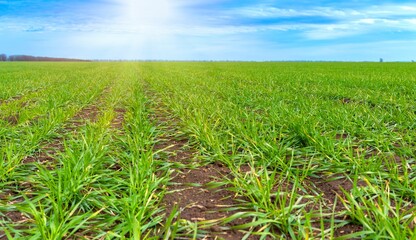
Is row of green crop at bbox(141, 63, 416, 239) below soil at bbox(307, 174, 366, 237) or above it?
above

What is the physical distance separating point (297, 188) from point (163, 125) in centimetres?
336

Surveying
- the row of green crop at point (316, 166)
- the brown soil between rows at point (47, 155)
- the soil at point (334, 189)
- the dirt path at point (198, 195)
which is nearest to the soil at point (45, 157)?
the brown soil between rows at point (47, 155)

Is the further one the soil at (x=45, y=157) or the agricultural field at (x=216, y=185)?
the soil at (x=45, y=157)

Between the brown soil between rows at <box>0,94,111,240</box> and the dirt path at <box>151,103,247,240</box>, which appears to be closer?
the dirt path at <box>151,103,247,240</box>

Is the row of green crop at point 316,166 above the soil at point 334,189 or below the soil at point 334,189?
above

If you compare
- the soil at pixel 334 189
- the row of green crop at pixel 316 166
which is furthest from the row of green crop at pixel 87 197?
the soil at pixel 334 189

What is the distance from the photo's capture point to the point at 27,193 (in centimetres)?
287

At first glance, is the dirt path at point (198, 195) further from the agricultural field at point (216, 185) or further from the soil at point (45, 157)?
the soil at point (45, 157)

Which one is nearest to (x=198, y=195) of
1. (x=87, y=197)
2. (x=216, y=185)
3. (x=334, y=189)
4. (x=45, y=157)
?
(x=216, y=185)

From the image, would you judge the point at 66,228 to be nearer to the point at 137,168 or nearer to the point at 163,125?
the point at 137,168

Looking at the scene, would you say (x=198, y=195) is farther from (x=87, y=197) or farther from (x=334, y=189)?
(x=334, y=189)

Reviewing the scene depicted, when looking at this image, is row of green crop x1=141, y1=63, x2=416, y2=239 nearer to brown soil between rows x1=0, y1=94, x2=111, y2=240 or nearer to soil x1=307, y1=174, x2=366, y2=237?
soil x1=307, y1=174, x2=366, y2=237

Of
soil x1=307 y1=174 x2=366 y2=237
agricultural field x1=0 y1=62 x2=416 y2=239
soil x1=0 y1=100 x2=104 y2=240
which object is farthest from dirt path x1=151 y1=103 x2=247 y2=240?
soil x1=0 y1=100 x2=104 y2=240

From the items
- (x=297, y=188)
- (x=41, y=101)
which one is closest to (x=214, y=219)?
(x=297, y=188)
